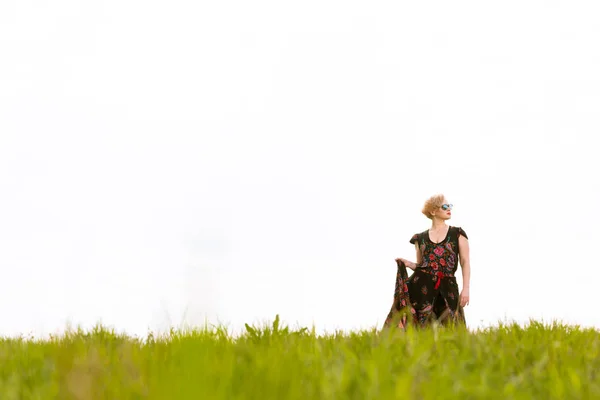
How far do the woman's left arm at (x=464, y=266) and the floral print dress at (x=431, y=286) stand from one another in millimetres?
58

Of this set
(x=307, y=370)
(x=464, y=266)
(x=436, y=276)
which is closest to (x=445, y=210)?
(x=464, y=266)

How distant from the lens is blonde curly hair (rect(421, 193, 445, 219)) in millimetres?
9133

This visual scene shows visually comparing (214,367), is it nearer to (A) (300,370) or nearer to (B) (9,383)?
(A) (300,370)

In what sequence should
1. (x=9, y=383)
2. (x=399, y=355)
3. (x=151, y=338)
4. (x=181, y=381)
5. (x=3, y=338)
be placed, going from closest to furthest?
(x=181, y=381) < (x=9, y=383) < (x=399, y=355) < (x=151, y=338) < (x=3, y=338)

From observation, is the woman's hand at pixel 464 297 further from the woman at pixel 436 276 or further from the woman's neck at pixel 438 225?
the woman's neck at pixel 438 225

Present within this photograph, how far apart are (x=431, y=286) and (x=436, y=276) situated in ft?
0.53

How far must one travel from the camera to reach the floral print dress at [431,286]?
29.2ft

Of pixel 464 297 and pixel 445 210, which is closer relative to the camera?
pixel 464 297

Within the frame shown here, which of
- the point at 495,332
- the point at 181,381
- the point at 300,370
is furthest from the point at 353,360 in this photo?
the point at 495,332

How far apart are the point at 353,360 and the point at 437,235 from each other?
589cm

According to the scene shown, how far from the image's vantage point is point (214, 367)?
313 centimetres

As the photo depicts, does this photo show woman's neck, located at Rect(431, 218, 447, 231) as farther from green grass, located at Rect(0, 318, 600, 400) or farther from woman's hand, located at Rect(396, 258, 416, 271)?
green grass, located at Rect(0, 318, 600, 400)

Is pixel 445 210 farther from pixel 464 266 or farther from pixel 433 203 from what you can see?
pixel 464 266

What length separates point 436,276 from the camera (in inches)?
355
